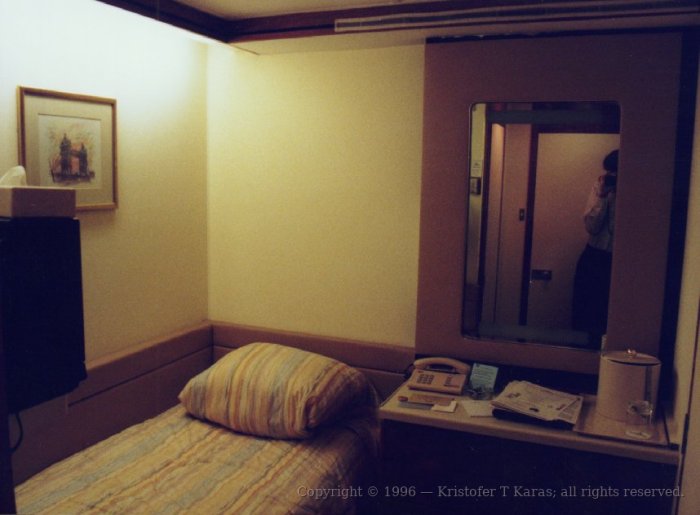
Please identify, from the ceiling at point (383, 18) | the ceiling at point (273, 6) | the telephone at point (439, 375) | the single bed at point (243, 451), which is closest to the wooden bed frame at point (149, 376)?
the single bed at point (243, 451)

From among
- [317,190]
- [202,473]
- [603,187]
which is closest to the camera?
[202,473]

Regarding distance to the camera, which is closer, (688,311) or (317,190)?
(688,311)

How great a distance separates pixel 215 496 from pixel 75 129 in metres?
1.51

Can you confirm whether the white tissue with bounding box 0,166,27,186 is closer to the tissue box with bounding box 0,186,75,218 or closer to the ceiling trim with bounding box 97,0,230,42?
the tissue box with bounding box 0,186,75,218

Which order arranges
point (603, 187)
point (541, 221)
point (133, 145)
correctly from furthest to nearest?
point (133, 145)
point (541, 221)
point (603, 187)

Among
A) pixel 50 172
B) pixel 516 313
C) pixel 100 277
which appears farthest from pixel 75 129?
pixel 516 313

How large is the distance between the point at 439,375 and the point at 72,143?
1.75 metres

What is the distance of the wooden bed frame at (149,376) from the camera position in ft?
8.02

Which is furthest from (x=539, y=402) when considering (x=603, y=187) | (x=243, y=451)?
(x=243, y=451)

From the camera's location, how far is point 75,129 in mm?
2504

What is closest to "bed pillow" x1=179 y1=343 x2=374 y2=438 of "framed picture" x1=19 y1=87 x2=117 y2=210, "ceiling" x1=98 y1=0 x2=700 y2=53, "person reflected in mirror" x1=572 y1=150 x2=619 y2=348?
"framed picture" x1=19 y1=87 x2=117 y2=210

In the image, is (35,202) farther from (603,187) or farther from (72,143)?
(603,187)

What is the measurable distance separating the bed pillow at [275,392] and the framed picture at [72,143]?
889 mm

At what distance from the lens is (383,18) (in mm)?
2533
